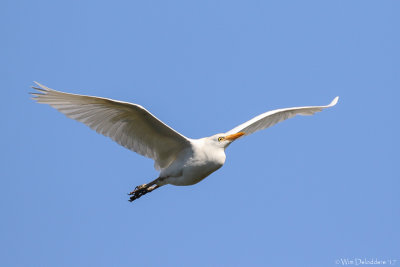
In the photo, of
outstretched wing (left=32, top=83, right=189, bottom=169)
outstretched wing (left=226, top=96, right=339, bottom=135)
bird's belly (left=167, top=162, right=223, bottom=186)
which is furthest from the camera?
outstretched wing (left=226, top=96, right=339, bottom=135)

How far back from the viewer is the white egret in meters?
13.3

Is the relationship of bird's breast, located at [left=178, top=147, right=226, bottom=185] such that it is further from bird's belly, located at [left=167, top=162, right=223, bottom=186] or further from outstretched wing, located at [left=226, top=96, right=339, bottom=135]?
outstretched wing, located at [left=226, top=96, right=339, bottom=135]

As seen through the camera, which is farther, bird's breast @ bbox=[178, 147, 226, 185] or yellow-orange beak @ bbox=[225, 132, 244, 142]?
yellow-orange beak @ bbox=[225, 132, 244, 142]

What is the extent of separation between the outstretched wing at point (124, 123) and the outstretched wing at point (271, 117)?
1854 mm

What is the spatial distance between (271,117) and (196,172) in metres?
3.82

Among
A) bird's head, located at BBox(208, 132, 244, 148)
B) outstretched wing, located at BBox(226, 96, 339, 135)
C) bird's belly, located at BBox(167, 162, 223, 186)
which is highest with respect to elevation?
outstretched wing, located at BBox(226, 96, 339, 135)

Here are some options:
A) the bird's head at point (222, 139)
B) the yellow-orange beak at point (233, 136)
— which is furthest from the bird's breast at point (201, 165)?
the yellow-orange beak at point (233, 136)

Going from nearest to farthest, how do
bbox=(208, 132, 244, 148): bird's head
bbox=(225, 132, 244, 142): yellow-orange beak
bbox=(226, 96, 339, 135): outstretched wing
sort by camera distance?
1. bbox=(208, 132, 244, 148): bird's head
2. bbox=(225, 132, 244, 142): yellow-orange beak
3. bbox=(226, 96, 339, 135): outstretched wing

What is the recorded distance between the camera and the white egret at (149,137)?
1329 cm

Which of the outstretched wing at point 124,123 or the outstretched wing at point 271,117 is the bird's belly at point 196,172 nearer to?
the outstretched wing at point 124,123

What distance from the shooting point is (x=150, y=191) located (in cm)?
1512

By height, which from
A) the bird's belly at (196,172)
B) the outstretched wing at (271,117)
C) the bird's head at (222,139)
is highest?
the outstretched wing at (271,117)

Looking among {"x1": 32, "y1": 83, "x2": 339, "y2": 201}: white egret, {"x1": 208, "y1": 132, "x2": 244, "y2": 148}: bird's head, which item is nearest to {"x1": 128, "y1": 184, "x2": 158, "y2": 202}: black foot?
{"x1": 32, "y1": 83, "x2": 339, "y2": 201}: white egret

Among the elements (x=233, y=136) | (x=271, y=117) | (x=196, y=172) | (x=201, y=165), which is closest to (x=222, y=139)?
(x=233, y=136)
